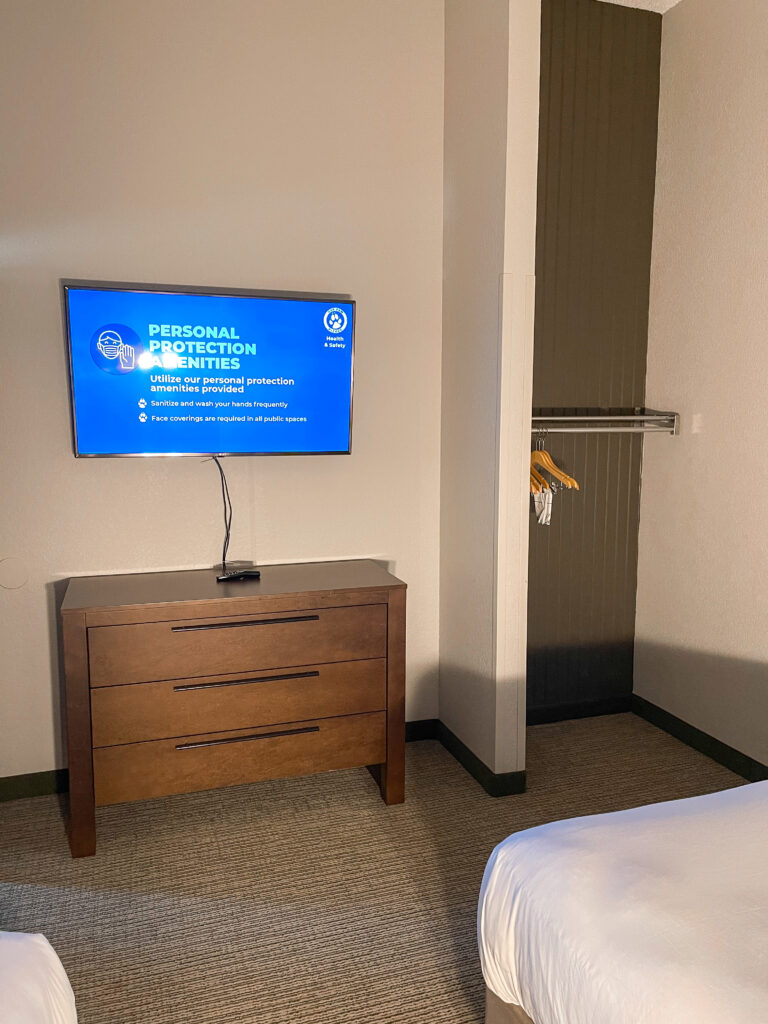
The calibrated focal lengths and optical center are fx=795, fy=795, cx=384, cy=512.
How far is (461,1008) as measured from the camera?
1.91 metres

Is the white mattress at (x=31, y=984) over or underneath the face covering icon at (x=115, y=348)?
underneath

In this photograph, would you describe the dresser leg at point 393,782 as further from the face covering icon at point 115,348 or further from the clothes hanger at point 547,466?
the face covering icon at point 115,348

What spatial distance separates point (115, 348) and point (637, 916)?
2291mm

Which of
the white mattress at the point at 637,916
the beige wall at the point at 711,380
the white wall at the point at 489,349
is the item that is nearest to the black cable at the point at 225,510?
the white wall at the point at 489,349

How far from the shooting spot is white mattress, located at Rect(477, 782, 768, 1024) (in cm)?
122

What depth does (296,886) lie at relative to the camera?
94.2 inches

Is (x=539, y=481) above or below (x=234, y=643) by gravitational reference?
above

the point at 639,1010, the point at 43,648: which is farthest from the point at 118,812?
the point at 639,1010

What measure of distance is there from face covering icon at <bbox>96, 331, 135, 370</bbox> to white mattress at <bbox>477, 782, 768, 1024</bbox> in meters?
1.97

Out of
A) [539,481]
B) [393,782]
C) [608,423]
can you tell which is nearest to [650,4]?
[608,423]

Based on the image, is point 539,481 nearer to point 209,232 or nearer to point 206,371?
point 206,371

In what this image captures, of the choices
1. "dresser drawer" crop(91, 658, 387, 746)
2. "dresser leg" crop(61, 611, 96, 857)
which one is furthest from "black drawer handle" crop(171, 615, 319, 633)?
"dresser leg" crop(61, 611, 96, 857)

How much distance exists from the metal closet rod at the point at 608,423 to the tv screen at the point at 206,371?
87 cm

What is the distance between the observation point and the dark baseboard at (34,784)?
9.56ft
